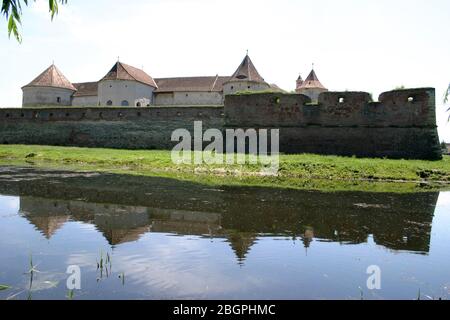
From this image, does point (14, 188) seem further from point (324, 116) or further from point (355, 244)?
point (324, 116)

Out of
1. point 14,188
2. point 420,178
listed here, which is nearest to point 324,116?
point 420,178

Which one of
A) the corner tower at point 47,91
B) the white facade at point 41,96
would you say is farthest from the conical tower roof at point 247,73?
the white facade at point 41,96

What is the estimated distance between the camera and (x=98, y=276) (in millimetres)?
4727

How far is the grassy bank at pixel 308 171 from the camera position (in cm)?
1507

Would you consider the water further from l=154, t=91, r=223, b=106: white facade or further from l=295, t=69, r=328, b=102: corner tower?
l=295, t=69, r=328, b=102: corner tower

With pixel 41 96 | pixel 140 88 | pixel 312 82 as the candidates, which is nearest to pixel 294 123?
pixel 140 88

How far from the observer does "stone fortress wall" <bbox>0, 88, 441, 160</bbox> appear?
21.0 meters

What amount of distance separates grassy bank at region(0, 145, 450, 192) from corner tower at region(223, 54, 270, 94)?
1341cm

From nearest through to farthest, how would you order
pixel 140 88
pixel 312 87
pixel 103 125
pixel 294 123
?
pixel 294 123 < pixel 103 125 < pixel 140 88 < pixel 312 87

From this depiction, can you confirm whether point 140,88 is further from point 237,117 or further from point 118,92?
point 237,117

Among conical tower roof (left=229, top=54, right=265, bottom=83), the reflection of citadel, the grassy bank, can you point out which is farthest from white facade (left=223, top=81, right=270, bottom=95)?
the reflection of citadel

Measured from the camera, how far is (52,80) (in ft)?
120

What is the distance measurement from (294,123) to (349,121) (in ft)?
9.58

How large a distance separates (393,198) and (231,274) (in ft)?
27.5
